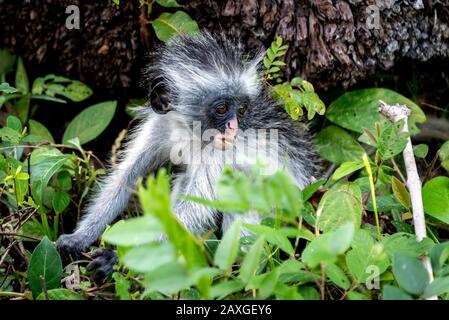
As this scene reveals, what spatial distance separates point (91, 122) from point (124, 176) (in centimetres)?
83

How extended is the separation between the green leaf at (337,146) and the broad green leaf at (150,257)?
3.34m

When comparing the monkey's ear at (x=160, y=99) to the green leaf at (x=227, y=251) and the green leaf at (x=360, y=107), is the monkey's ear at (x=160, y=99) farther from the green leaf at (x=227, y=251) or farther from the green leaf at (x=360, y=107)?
the green leaf at (x=227, y=251)

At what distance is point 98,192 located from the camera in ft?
15.9

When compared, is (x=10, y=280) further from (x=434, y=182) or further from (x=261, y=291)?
(x=434, y=182)

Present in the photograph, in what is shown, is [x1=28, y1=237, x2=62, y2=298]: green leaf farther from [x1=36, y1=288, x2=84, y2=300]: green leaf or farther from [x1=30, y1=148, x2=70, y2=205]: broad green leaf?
[x1=30, y1=148, x2=70, y2=205]: broad green leaf

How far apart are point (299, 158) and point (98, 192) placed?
4.39 feet

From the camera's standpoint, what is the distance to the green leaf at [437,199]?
151 inches

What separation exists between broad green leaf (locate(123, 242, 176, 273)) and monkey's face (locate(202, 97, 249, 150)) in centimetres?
197

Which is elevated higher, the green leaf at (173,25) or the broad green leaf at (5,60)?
the green leaf at (173,25)

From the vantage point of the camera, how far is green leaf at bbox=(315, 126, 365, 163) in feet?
17.6

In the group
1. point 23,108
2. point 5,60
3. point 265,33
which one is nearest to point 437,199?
point 265,33

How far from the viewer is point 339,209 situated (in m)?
3.46

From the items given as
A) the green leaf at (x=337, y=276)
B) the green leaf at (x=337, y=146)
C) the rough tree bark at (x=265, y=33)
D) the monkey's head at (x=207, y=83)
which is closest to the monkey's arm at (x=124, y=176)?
the monkey's head at (x=207, y=83)

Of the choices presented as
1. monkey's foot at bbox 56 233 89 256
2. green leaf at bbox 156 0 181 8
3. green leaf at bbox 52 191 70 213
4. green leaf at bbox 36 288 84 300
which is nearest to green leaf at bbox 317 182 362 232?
green leaf at bbox 36 288 84 300
